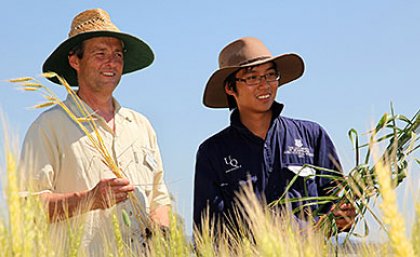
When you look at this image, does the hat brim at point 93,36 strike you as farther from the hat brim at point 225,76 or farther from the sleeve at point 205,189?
the sleeve at point 205,189

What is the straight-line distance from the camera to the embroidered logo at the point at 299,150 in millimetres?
3463

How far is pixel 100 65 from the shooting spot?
3.55 m

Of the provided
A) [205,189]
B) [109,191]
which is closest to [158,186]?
[205,189]

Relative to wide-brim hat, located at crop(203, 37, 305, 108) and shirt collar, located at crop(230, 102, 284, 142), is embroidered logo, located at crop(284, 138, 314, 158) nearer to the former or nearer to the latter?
shirt collar, located at crop(230, 102, 284, 142)

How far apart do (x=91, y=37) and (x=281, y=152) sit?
1178 millimetres

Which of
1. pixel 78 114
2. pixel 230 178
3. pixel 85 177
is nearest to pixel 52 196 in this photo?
pixel 85 177

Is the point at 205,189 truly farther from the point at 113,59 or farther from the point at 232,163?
the point at 113,59

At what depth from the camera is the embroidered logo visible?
3.46m

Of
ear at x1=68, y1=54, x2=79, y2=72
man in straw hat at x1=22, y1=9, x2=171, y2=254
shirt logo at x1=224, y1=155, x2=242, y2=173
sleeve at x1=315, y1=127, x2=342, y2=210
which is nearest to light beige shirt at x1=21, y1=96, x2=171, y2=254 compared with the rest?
man in straw hat at x1=22, y1=9, x2=171, y2=254

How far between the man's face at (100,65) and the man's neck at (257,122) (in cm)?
67

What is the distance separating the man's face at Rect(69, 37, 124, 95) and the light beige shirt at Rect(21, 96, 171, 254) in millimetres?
140

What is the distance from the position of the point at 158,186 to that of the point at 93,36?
0.87 m

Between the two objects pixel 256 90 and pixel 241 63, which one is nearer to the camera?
pixel 256 90

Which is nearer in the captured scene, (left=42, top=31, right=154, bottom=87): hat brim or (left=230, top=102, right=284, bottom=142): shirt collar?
(left=230, top=102, right=284, bottom=142): shirt collar
